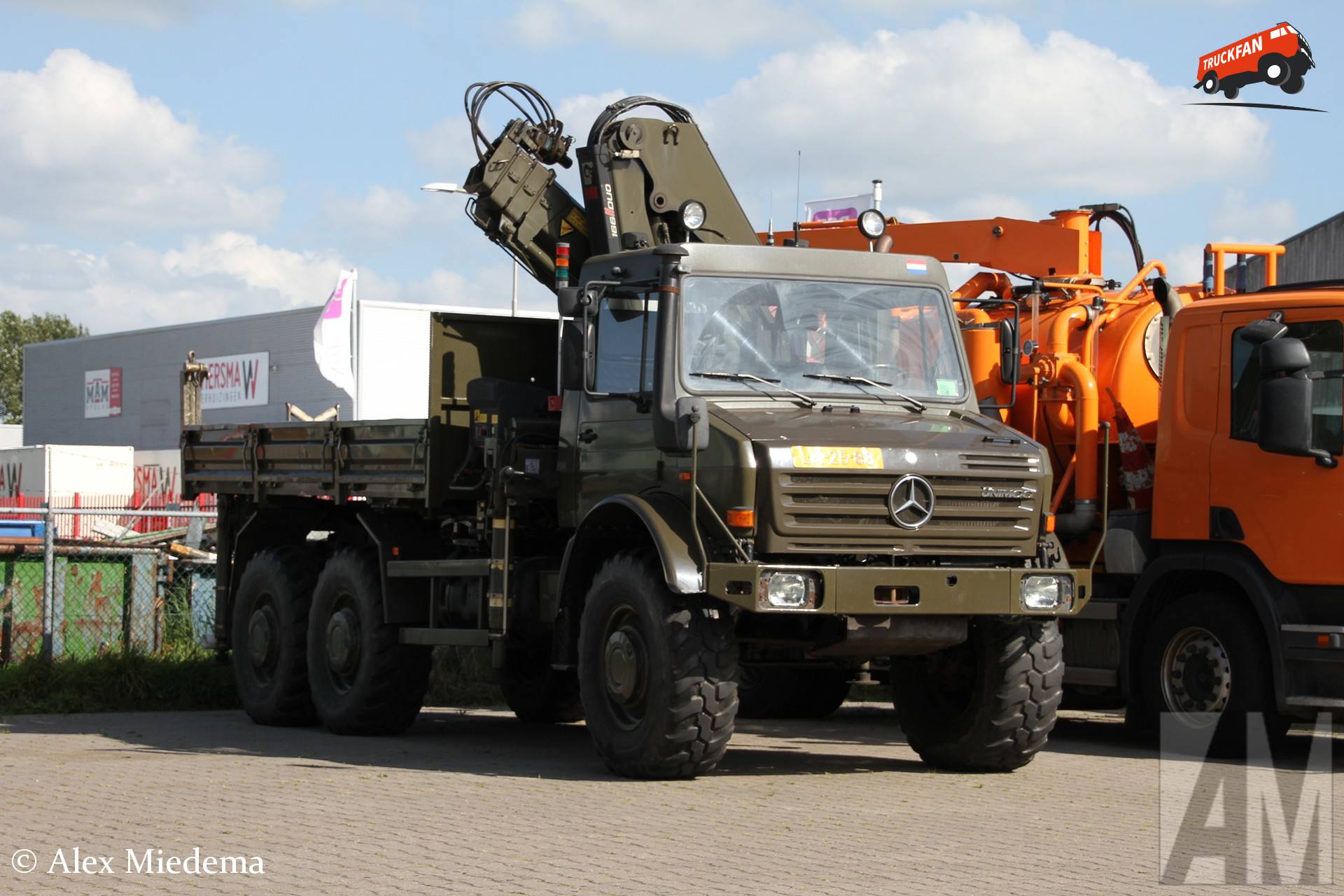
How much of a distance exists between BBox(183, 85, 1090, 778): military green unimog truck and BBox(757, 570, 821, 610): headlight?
0.01 metres

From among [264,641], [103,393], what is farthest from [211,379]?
[264,641]

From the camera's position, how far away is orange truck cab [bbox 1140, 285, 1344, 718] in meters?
11.6

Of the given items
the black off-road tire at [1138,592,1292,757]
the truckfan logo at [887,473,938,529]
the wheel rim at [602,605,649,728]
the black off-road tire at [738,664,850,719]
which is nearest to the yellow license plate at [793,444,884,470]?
the truckfan logo at [887,473,938,529]

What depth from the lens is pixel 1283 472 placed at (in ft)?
39.0

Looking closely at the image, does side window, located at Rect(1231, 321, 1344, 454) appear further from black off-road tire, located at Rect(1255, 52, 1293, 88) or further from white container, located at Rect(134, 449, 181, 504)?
white container, located at Rect(134, 449, 181, 504)

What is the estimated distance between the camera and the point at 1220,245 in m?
14.1

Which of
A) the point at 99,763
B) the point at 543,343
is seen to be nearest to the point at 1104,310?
the point at 543,343

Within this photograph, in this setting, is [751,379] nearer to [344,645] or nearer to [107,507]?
[344,645]

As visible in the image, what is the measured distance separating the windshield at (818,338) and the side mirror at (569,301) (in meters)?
0.74

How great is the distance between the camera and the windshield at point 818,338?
10.8 metres

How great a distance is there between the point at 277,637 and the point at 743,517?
5.89 meters

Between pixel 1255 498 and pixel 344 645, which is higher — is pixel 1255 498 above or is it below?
above

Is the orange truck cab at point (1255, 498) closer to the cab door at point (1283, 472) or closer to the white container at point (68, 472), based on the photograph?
the cab door at point (1283, 472)

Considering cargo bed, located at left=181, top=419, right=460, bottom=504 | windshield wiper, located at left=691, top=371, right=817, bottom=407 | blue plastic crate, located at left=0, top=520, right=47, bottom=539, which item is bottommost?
blue plastic crate, located at left=0, top=520, right=47, bottom=539
